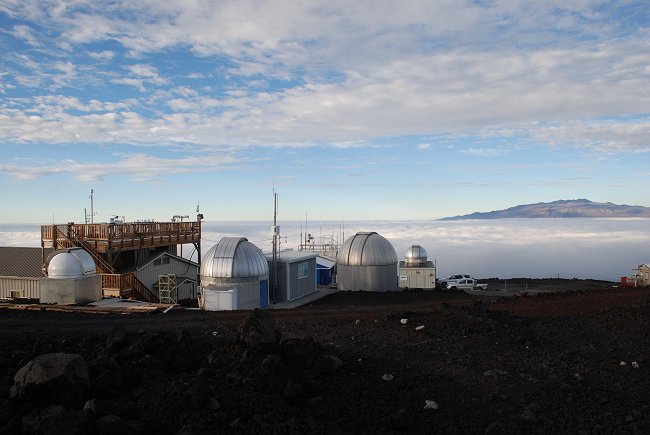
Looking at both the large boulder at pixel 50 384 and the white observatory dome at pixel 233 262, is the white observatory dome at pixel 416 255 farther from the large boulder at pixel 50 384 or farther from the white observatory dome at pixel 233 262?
the large boulder at pixel 50 384

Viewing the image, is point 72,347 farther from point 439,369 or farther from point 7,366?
point 439,369

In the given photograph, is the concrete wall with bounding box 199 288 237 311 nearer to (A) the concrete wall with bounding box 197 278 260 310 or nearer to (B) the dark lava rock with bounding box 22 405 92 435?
(A) the concrete wall with bounding box 197 278 260 310

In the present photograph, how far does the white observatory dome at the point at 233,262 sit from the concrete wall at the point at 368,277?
6988mm

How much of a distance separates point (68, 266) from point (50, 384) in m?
15.2

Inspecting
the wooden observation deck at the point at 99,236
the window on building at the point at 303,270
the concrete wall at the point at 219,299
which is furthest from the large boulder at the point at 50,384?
the wooden observation deck at the point at 99,236

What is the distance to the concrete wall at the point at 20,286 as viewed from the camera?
26422mm

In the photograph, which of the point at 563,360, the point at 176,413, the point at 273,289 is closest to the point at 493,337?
the point at 563,360

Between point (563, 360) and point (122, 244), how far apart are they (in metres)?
22.8

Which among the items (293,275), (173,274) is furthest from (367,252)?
(173,274)

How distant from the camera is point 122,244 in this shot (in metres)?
27.0

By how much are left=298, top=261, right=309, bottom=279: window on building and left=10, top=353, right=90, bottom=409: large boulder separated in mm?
19394

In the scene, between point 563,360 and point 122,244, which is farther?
point 122,244

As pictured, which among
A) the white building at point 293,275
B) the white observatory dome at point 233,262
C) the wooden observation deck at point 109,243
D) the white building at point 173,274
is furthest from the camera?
the white building at point 173,274

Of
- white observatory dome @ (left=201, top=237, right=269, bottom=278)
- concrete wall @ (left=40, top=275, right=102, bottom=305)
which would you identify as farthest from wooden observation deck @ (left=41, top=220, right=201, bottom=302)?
white observatory dome @ (left=201, top=237, right=269, bottom=278)
